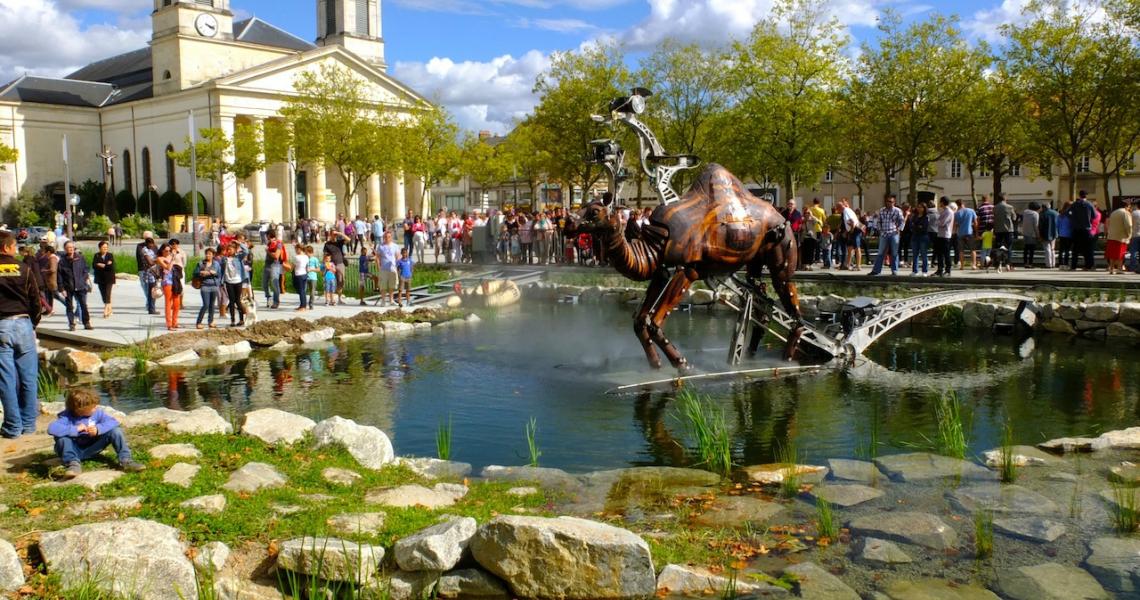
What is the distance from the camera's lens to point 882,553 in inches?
263

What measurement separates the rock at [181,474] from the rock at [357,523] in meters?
1.58

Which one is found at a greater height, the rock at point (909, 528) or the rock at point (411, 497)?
the rock at point (411, 497)

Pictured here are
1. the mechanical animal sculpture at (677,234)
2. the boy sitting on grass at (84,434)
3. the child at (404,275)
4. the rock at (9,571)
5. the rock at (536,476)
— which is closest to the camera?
the rock at (9,571)

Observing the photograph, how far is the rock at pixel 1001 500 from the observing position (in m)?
7.57

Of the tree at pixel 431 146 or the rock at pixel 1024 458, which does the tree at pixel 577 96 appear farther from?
the rock at pixel 1024 458

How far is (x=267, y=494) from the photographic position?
743 cm

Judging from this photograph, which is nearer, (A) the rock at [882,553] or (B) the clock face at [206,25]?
(A) the rock at [882,553]

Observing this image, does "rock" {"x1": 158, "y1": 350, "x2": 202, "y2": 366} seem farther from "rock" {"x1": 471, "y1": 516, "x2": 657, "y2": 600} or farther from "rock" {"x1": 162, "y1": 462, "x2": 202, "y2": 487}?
"rock" {"x1": 471, "y1": 516, "x2": 657, "y2": 600}

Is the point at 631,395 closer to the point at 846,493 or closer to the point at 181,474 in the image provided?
the point at 846,493

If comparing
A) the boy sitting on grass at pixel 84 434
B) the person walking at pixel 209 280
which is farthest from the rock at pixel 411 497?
the person walking at pixel 209 280

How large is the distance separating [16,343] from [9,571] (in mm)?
4385

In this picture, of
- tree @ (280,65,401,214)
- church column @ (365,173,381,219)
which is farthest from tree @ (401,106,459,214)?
church column @ (365,173,381,219)

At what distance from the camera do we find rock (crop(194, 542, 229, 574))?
6.00 metres

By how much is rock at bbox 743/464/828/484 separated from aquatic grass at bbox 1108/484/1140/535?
2.36m
